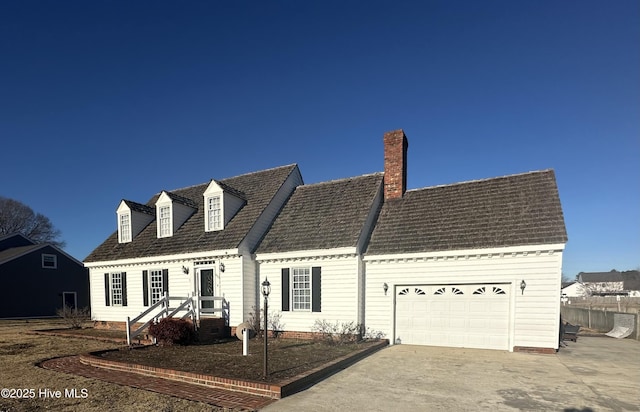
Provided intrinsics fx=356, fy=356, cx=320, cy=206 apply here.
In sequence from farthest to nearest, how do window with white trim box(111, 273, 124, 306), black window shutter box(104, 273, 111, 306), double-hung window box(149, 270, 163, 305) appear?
black window shutter box(104, 273, 111, 306), window with white trim box(111, 273, 124, 306), double-hung window box(149, 270, 163, 305)

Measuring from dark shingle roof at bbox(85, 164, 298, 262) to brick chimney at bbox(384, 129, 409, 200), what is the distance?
4.81 m

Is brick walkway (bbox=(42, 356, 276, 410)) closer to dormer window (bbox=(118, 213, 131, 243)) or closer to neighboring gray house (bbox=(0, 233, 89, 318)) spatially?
dormer window (bbox=(118, 213, 131, 243))

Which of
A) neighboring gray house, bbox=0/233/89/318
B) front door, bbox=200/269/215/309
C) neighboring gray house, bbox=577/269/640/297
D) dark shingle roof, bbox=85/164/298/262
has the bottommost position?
neighboring gray house, bbox=577/269/640/297

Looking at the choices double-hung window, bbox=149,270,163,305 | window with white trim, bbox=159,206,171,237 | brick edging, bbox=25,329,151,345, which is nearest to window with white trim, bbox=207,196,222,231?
window with white trim, bbox=159,206,171,237

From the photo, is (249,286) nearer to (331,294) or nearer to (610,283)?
(331,294)

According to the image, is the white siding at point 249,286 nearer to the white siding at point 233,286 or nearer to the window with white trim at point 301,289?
the white siding at point 233,286

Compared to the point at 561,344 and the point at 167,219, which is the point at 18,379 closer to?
the point at 167,219

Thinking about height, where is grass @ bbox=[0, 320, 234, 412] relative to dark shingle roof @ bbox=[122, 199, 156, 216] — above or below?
below

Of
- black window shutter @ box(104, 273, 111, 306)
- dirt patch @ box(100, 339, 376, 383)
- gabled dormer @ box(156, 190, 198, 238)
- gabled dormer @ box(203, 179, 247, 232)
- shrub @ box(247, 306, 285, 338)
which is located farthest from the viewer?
black window shutter @ box(104, 273, 111, 306)

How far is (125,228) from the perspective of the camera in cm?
1894

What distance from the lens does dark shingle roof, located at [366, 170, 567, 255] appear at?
11.1m

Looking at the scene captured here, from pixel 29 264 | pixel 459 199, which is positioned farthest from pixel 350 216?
pixel 29 264

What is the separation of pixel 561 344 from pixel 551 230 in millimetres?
4660

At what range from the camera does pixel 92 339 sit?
14.5 m
